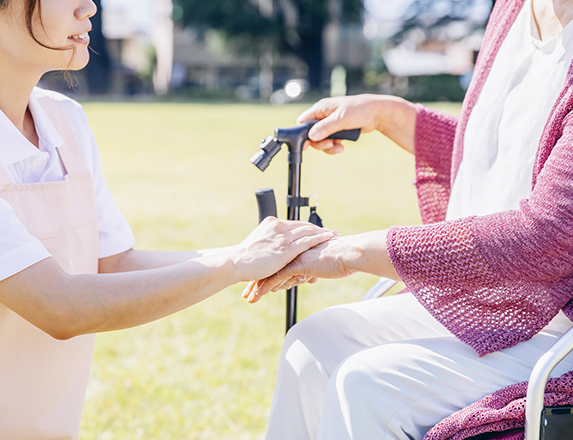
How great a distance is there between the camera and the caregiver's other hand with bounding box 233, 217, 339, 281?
5.44 ft

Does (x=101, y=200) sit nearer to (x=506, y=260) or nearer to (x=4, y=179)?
(x=4, y=179)

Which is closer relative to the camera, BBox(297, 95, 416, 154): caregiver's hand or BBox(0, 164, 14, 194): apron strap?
BBox(0, 164, 14, 194): apron strap

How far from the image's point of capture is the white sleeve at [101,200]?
72.6 inches

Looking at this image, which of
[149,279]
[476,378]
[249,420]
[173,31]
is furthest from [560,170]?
[173,31]

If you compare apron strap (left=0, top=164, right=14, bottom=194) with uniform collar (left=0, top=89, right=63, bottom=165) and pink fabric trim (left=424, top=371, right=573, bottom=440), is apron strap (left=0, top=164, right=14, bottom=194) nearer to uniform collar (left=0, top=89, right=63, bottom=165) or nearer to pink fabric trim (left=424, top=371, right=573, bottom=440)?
uniform collar (left=0, top=89, right=63, bottom=165)

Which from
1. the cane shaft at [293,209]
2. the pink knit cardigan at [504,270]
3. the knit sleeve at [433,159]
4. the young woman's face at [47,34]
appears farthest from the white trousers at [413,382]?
the young woman's face at [47,34]

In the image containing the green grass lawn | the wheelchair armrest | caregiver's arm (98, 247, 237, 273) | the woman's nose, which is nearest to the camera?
the wheelchair armrest

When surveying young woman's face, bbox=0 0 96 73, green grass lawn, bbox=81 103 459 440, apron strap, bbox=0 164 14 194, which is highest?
young woman's face, bbox=0 0 96 73

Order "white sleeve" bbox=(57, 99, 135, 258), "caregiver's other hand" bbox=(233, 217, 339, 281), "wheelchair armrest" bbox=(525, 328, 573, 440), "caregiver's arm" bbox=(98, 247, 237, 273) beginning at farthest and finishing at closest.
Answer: "caregiver's arm" bbox=(98, 247, 237, 273) < "white sleeve" bbox=(57, 99, 135, 258) < "caregiver's other hand" bbox=(233, 217, 339, 281) < "wheelchair armrest" bbox=(525, 328, 573, 440)

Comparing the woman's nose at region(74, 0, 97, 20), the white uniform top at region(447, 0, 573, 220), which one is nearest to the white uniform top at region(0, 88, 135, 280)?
the woman's nose at region(74, 0, 97, 20)

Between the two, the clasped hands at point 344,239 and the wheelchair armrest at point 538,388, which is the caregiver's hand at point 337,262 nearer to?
the clasped hands at point 344,239

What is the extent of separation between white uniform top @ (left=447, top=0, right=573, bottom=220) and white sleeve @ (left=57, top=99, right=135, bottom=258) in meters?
1.05

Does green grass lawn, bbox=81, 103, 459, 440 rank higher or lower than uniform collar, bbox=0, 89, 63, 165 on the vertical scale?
lower

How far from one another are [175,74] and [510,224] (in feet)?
155
